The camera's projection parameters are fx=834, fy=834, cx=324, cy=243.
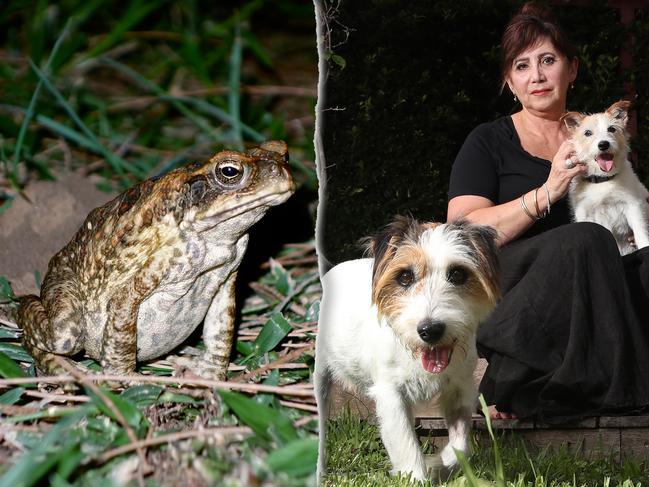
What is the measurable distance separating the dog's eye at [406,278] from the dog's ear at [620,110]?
1.30 feet

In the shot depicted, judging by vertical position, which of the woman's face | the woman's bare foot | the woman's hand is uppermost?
the woman's face

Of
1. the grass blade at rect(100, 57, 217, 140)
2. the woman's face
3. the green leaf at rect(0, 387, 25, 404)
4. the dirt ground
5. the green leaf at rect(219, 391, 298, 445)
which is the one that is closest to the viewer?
the green leaf at rect(219, 391, 298, 445)

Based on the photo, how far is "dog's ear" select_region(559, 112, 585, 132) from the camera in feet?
3.89

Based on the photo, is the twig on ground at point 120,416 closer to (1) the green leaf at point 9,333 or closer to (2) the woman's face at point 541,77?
(1) the green leaf at point 9,333

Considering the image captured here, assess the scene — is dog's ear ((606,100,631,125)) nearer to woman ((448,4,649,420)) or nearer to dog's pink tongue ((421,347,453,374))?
woman ((448,4,649,420))

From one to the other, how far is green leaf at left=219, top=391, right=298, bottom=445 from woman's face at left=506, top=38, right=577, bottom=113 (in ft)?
1.87

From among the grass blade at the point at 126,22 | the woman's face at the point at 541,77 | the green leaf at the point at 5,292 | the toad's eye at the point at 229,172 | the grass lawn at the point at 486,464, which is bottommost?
the grass lawn at the point at 486,464

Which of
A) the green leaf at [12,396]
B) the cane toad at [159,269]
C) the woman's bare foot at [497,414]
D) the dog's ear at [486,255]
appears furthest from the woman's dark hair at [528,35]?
the green leaf at [12,396]

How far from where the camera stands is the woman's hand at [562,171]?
116 centimetres

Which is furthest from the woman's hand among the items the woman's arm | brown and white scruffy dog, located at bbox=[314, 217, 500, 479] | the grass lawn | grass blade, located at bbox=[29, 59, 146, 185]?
grass blade, located at bbox=[29, 59, 146, 185]

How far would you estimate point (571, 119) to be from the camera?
3.93 ft

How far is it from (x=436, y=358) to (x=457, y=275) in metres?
0.11

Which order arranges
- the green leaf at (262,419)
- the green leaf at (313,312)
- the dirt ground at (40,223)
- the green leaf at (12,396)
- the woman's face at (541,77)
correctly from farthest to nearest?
the dirt ground at (40,223), the green leaf at (313,312), the woman's face at (541,77), the green leaf at (12,396), the green leaf at (262,419)

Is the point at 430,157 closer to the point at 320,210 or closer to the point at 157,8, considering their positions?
the point at 320,210
